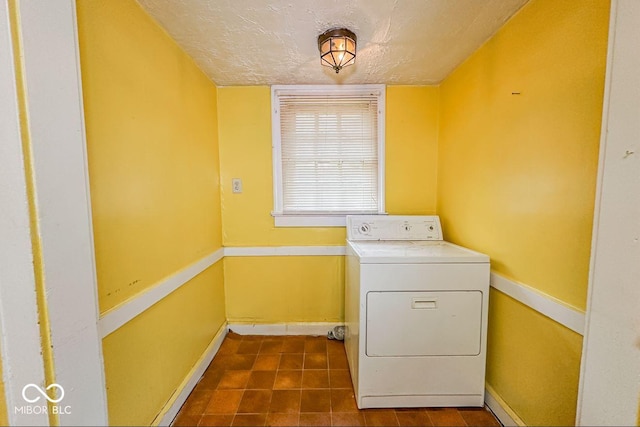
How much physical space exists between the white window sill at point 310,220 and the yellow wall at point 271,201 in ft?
0.15

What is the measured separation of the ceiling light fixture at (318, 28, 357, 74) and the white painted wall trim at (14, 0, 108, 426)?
39.1 inches

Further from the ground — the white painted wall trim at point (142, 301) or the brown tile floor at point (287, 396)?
the white painted wall trim at point (142, 301)

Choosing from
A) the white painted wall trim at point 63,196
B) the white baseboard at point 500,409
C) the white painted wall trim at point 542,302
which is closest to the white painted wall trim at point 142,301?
the white painted wall trim at point 63,196

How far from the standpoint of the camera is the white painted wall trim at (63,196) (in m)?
0.61

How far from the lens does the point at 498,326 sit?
1332mm

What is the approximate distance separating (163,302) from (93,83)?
0.96 meters

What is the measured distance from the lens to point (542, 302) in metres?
1.04

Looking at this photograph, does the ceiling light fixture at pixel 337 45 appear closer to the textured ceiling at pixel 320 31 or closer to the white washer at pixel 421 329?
the textured ceiling at pixel 320 31

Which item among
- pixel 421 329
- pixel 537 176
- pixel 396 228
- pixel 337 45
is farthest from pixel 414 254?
pixel 337 45

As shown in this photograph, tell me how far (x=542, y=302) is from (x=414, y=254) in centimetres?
55

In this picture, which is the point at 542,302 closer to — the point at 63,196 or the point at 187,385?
the point at 63,196

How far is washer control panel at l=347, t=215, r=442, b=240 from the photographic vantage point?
6.06ft

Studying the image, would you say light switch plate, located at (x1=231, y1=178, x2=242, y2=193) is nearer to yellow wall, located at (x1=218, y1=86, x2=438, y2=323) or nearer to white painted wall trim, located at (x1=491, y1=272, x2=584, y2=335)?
yellow wall, located at (x1=218, y1=86, x2=438, y2=323)

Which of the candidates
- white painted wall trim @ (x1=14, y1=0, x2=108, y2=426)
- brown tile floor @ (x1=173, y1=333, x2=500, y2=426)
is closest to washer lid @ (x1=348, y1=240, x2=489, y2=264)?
brown tile floor @ (x1=173, y1=333, x2=500, y2=426)
